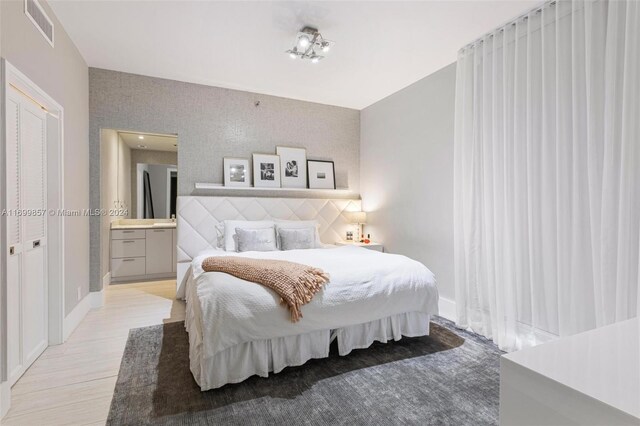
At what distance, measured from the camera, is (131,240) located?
5.13 metres

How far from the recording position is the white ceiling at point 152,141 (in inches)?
203

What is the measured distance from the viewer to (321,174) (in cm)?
495

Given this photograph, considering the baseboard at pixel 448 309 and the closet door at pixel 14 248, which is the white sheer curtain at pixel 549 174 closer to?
the baseboard at pixel 448 309

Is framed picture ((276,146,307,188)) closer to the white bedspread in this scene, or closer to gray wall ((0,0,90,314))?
the white bedspread

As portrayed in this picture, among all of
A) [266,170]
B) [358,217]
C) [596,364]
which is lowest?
[596,364]

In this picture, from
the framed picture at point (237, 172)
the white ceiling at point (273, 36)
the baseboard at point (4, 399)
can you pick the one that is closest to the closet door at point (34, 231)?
the baseboard at point (4, 399)

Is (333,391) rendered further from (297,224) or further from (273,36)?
(273,36)

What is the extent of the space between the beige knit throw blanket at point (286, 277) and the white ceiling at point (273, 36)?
2.04 meters

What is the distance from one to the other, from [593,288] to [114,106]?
493 cm

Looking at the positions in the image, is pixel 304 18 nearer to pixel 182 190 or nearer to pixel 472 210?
pixel 472 210

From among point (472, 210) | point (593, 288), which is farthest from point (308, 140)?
point (593, 288)

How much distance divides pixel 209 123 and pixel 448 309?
3705 mm

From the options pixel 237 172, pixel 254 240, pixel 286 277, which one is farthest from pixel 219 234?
pixel 286 277

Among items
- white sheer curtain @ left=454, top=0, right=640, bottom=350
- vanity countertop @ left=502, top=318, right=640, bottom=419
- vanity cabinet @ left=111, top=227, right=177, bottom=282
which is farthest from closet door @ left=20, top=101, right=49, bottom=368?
white sheer curtain @ left=454, top=0, right=640, bottom=350
